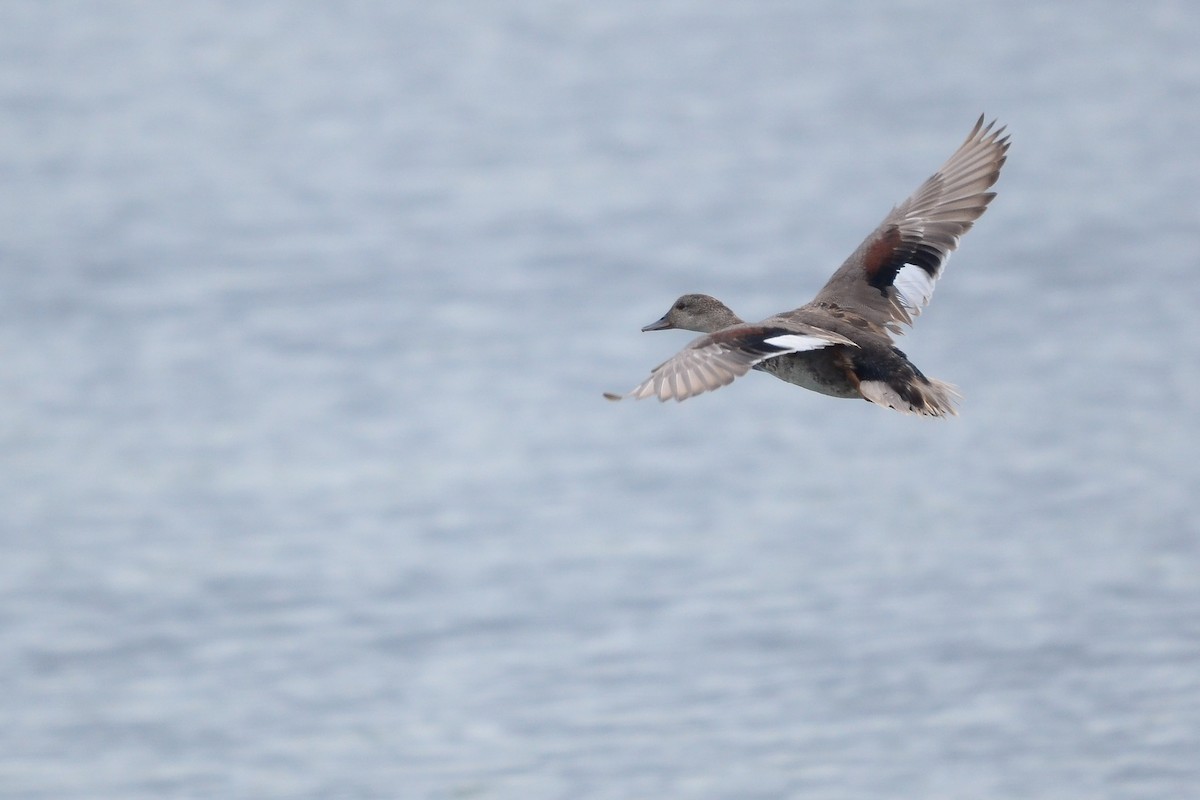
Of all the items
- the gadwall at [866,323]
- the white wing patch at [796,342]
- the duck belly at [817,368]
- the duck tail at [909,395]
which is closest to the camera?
the gadwall at [866,323]

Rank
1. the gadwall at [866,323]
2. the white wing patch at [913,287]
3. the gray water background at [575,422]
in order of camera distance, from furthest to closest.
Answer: the gray water background at [575,422], the white wing patch at [913,287], the gadwall at [866,323]

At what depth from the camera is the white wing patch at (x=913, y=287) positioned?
10.1 meters

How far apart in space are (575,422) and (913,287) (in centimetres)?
786

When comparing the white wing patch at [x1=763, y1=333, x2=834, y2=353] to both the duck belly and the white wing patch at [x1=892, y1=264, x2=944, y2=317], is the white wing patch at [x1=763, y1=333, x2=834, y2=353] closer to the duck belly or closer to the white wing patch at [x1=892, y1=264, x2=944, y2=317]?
the duck belly

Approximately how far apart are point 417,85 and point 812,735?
15.4 m

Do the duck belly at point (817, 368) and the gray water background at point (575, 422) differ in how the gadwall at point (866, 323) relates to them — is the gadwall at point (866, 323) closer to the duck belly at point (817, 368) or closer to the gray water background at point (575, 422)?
the duck belly at point (817, 368)

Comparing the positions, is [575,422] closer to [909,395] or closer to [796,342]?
[909,395]

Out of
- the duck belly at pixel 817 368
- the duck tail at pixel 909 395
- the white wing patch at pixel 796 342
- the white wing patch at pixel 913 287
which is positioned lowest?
the duck tail at pixel 909 395

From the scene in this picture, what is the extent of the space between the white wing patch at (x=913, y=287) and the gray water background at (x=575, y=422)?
3509 mm

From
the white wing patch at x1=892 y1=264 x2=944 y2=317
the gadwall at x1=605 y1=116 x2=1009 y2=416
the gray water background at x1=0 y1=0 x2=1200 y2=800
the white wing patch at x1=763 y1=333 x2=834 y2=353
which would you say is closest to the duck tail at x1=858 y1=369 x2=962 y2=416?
the gadwall at x1=605 y1=116 x2=1009 y2=416

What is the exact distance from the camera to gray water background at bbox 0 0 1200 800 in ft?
44.0

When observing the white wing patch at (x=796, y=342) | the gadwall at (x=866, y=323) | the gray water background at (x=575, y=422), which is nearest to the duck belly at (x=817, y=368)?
the gadwall at (x=866, y=323)

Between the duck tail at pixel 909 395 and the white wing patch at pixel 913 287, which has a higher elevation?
the white wing patch at pixel 913 287

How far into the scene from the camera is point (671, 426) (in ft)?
58.9
